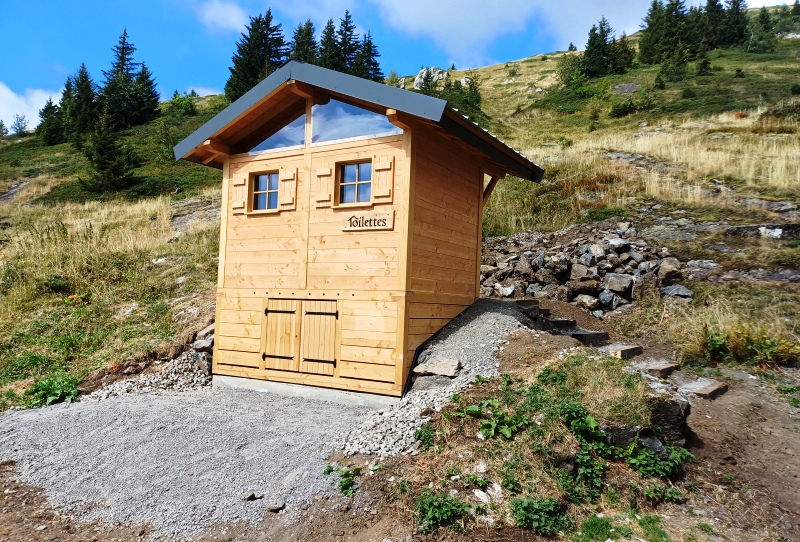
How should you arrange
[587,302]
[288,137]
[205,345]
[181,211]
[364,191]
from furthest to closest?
[181,211] < [587,302] < [205,345] < [288,137] < [364,191]

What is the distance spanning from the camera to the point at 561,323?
9.81 metres

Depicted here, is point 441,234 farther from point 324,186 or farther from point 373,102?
point 373,102

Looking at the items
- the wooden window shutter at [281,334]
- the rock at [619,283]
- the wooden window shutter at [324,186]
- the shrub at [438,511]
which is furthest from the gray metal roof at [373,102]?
the shrub at [438,511]

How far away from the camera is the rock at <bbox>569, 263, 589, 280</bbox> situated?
11648mm

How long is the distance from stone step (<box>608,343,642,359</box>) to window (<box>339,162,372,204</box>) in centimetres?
483

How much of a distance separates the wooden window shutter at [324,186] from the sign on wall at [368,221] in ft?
1.51

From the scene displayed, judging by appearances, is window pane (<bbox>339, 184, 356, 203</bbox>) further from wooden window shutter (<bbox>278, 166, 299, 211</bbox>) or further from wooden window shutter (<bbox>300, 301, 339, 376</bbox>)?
wooden window shutter (<bbox>300, 301, 339, 376</bbox>)

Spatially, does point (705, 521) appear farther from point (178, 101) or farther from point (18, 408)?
point (178, 101)

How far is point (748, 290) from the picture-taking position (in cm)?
1023

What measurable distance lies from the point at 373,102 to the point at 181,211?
659 inches

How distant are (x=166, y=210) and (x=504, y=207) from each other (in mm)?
14452

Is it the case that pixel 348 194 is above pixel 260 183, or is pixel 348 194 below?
below

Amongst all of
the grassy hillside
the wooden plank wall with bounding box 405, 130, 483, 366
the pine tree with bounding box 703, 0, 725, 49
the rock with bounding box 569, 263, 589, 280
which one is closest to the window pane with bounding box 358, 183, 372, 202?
the wooden plank wall with bounding box 405, 130, 483, 366

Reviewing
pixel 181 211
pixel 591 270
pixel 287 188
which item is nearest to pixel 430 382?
pixel 287 188
